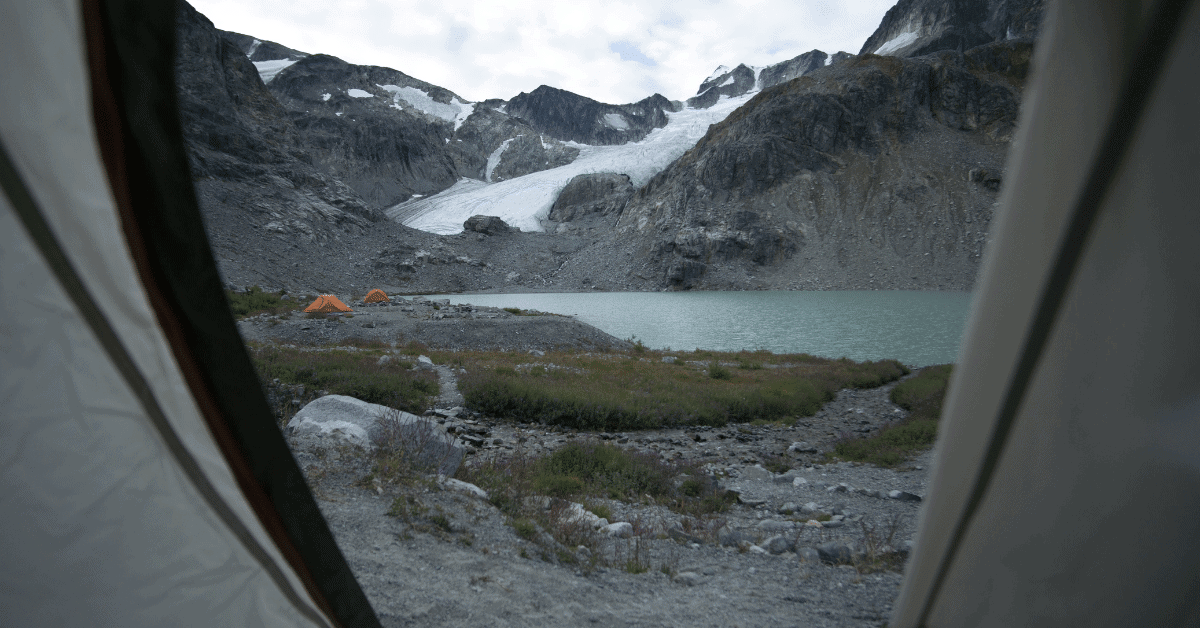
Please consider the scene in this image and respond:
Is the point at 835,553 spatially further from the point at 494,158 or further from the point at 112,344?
the point at 494,158

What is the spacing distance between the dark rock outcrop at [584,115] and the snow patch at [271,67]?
6331 cm

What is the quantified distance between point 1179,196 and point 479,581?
2.67 metres

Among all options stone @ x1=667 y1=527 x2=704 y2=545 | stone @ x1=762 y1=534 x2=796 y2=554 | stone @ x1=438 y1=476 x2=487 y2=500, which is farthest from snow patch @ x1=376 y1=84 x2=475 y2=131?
stone @ x1=762 y1=534 x2=796 y2=554

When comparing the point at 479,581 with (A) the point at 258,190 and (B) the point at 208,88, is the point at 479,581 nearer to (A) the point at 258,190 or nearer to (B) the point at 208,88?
(A) the point at 258,190

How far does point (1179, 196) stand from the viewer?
642 millimetres

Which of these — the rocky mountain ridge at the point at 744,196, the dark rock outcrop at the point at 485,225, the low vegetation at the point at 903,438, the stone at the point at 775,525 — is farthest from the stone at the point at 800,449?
the dark rock outcrop at the point at 485,225

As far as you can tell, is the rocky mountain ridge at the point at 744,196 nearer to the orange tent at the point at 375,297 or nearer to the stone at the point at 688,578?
the orange tent at the point at 375,297

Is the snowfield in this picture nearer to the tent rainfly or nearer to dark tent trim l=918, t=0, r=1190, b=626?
A: the tent rainfly

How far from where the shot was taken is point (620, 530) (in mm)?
3525

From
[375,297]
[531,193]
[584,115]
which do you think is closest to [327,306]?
[375,297]

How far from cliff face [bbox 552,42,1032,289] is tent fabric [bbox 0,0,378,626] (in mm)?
57896

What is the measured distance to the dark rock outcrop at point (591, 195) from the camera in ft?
292

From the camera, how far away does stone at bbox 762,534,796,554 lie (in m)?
3.37

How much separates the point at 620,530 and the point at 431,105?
160 m
